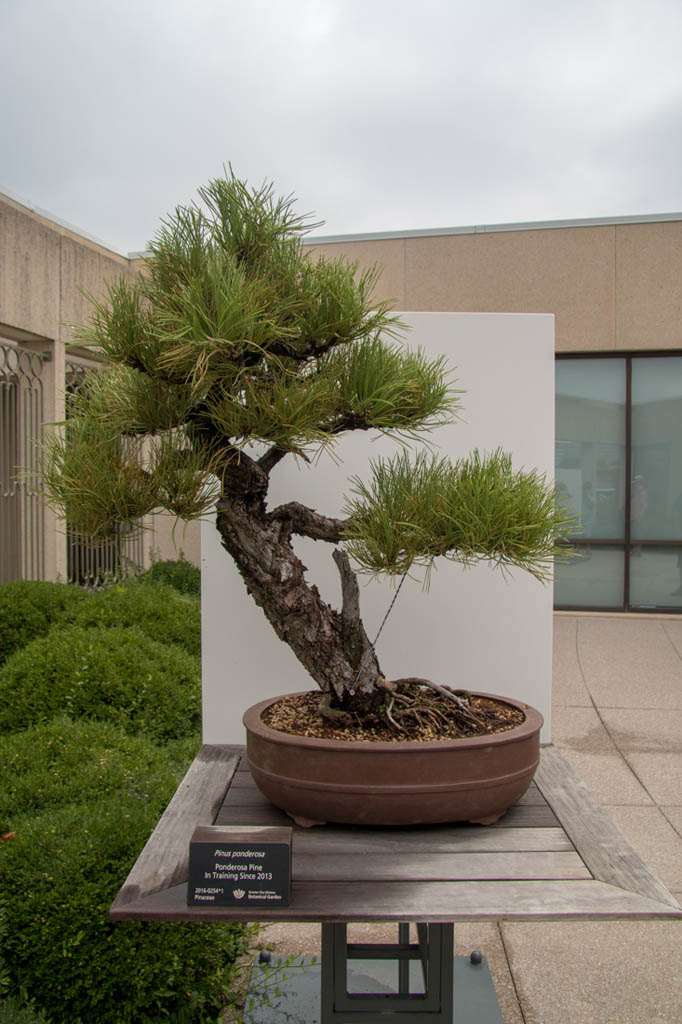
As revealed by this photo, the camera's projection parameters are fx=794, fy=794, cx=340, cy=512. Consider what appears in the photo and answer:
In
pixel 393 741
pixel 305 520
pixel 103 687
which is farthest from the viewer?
pixel 103 687

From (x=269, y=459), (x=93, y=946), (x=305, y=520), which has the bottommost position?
(x=93, y=946)

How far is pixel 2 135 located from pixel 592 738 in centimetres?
442

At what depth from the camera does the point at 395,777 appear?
1.18 m

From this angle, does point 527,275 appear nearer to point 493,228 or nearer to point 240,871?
point 493,228

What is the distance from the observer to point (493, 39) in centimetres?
325

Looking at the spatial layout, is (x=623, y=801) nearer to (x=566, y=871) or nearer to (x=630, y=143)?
(x=566, y=871)

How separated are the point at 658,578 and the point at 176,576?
3.67 meters

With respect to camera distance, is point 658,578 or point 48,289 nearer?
point 48,289

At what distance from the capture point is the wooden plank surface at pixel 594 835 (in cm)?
108

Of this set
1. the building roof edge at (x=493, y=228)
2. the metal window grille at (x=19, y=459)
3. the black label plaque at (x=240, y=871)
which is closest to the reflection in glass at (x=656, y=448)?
the building roof edge at (x=493, y=228)

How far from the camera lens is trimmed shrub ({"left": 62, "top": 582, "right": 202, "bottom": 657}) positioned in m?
3.81

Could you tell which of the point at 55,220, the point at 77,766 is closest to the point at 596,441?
the point at 55,220

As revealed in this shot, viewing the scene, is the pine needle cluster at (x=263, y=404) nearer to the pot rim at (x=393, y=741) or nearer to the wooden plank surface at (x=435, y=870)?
the pot rim at (x=393, y=741)

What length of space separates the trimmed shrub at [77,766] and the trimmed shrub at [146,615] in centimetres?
94
